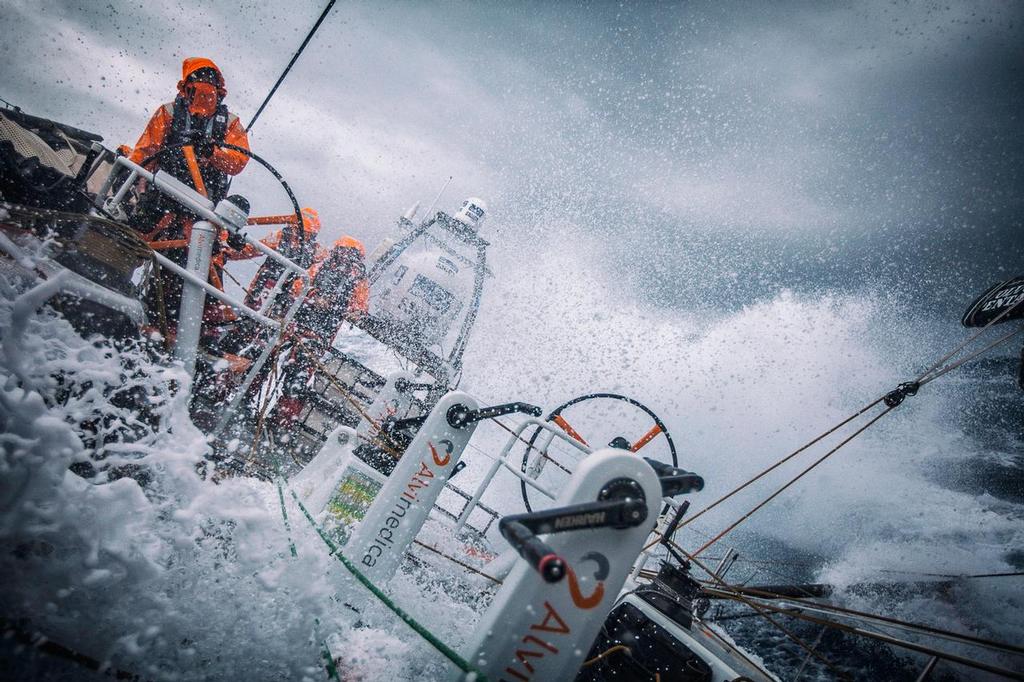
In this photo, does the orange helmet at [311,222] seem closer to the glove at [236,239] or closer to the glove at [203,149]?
the glove at [203,149]

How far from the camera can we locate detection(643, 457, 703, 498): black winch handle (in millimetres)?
2123

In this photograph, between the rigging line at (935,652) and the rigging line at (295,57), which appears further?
the rigging line at (295,57)

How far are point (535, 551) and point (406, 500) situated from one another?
8.05 ft

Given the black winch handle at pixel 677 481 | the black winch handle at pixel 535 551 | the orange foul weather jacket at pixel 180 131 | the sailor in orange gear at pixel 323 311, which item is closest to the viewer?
the black winch handle at pixel 535 551

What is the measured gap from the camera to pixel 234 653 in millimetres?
1904

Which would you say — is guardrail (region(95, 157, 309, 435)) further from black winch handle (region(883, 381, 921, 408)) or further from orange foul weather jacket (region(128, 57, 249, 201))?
black winch handle (region(883, 381, 921, 408))

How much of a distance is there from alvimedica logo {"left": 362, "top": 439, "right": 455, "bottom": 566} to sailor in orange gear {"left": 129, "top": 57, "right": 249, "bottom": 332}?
3.90 metres

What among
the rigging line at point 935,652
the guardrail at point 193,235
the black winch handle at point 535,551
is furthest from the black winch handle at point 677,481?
the guardrail at point 193,235

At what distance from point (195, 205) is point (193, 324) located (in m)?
1.18

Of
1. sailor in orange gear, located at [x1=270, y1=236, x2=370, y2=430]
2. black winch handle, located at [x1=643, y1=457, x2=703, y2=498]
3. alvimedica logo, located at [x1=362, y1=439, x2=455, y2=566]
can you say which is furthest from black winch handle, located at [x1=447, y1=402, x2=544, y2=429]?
sailor in orange gear, located at [x1=270, y1=236, x2=370, y2=430]

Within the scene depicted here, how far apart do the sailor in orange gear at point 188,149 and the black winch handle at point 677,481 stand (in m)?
5.53

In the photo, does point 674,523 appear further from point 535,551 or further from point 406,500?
point 535,551

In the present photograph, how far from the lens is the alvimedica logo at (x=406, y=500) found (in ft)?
11.2

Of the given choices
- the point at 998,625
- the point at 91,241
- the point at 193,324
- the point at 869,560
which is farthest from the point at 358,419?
the point at 869,560
